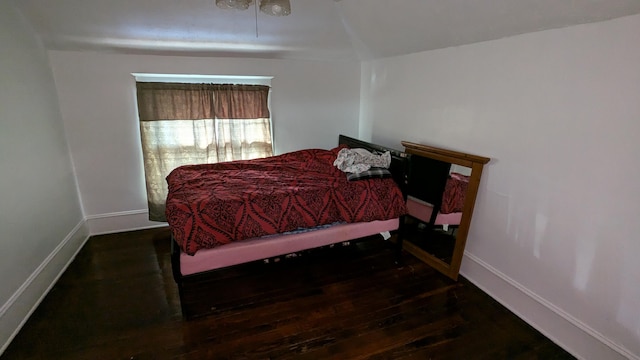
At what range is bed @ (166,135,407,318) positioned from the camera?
2148mm

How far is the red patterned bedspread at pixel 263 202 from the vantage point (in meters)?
2.14

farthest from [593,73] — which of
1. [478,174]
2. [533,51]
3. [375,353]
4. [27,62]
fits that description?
[27,62]

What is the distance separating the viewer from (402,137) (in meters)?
3.41

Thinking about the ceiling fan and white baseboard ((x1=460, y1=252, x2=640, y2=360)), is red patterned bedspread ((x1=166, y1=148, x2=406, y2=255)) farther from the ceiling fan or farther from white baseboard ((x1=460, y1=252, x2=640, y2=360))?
the ceiling fan

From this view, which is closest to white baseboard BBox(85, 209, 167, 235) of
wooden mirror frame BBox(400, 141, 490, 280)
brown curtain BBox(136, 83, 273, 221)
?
brown curtain BBox(136, 83, 273, 221)

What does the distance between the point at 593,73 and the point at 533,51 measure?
0.40 meters

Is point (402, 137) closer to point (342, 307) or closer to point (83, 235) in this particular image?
point (342, 307)

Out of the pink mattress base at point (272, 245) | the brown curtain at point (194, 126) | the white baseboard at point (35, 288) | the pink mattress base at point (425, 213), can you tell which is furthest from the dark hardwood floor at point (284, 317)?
the brown curtain at point (194, 126)

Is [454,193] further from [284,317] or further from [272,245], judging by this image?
[284,317]

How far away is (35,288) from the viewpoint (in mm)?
2326

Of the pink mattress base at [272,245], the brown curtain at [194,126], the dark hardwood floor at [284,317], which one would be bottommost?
the dark hardwood floor at [284,317]

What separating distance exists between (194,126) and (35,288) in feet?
6.48

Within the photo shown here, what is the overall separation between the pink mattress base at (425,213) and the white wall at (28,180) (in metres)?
3.07

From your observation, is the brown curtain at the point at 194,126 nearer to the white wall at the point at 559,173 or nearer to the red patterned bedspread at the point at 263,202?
the red patterned bedspread at the point at 263,202
